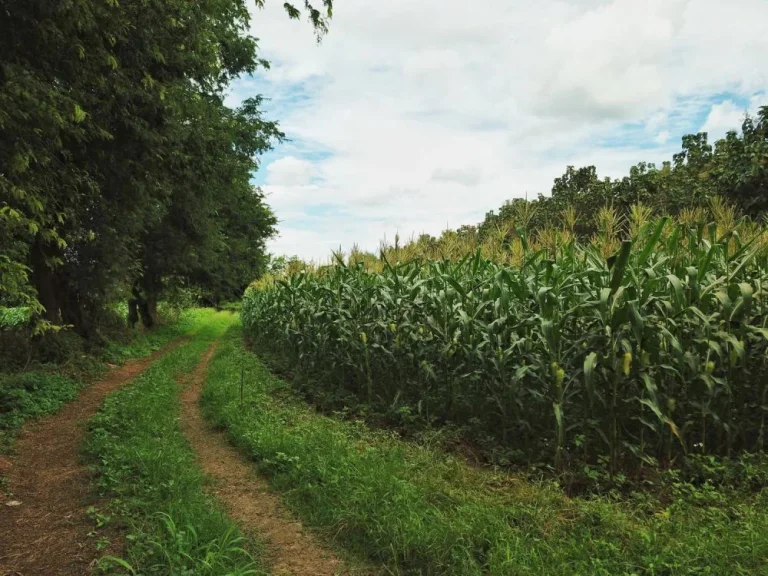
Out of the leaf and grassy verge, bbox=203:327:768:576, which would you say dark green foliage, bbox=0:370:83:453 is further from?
the leaf

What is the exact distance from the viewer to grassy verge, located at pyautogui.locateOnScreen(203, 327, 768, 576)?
3.13 metres

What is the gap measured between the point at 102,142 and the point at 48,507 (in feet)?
20.3

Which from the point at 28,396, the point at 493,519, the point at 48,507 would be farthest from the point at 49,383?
the point at 493,519

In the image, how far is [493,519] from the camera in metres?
3.65

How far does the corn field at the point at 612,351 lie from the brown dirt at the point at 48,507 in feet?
12.2

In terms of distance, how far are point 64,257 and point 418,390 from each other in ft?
33.4

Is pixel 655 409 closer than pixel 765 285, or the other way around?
pixel 655 409

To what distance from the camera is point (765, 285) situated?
181 inches

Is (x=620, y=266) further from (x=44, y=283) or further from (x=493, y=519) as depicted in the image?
(x=44, y=283)

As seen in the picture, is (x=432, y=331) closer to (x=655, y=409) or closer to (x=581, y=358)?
(x=581, y=358)

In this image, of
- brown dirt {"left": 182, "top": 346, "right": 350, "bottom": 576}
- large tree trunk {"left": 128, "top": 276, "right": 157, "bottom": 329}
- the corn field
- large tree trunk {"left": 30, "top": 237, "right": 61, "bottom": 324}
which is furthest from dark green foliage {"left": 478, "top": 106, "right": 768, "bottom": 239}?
large tree trunk {"left": 128, "top": 276, "right": 157, "bottom": 329}

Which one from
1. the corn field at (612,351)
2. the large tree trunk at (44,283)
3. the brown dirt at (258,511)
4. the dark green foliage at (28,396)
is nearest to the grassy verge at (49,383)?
the dark green foliage at (28,396)

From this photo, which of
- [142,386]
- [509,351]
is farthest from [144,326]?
[509,351]

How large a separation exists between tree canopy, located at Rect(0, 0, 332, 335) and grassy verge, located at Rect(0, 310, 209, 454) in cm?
117
